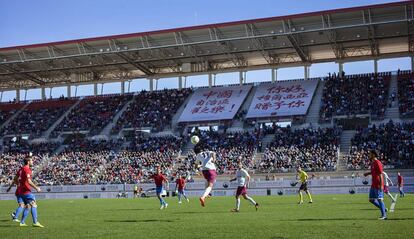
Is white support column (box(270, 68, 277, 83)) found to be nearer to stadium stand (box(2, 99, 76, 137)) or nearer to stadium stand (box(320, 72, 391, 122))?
stadium stand (box(320, 72, 391, 122))

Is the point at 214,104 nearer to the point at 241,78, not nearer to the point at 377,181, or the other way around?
the point at 241,78

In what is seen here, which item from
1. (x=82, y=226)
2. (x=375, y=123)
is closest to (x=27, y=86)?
(x=375, y=123)

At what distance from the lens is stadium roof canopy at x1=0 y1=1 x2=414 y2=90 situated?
177 ft

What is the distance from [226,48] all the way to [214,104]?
648cm

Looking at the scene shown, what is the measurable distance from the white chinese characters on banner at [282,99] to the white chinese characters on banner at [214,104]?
1.82m

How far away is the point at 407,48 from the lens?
2346 inches

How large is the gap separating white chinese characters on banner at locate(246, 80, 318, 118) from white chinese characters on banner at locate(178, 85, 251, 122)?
1.82 meters

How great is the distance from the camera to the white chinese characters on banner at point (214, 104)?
6078 cm

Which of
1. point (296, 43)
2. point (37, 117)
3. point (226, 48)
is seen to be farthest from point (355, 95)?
point (37, 117)

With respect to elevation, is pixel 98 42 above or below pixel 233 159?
above

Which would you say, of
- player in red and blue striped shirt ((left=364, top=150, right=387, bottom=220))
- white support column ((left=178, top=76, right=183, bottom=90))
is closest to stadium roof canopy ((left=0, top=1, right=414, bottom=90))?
white support column ((left=178, top=76, right=183, bottom=90))

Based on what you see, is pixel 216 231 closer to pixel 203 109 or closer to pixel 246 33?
pixel 246 33

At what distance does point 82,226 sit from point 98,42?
4783cm

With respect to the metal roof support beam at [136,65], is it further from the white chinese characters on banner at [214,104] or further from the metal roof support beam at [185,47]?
the metal roof support beam at [185,47]
